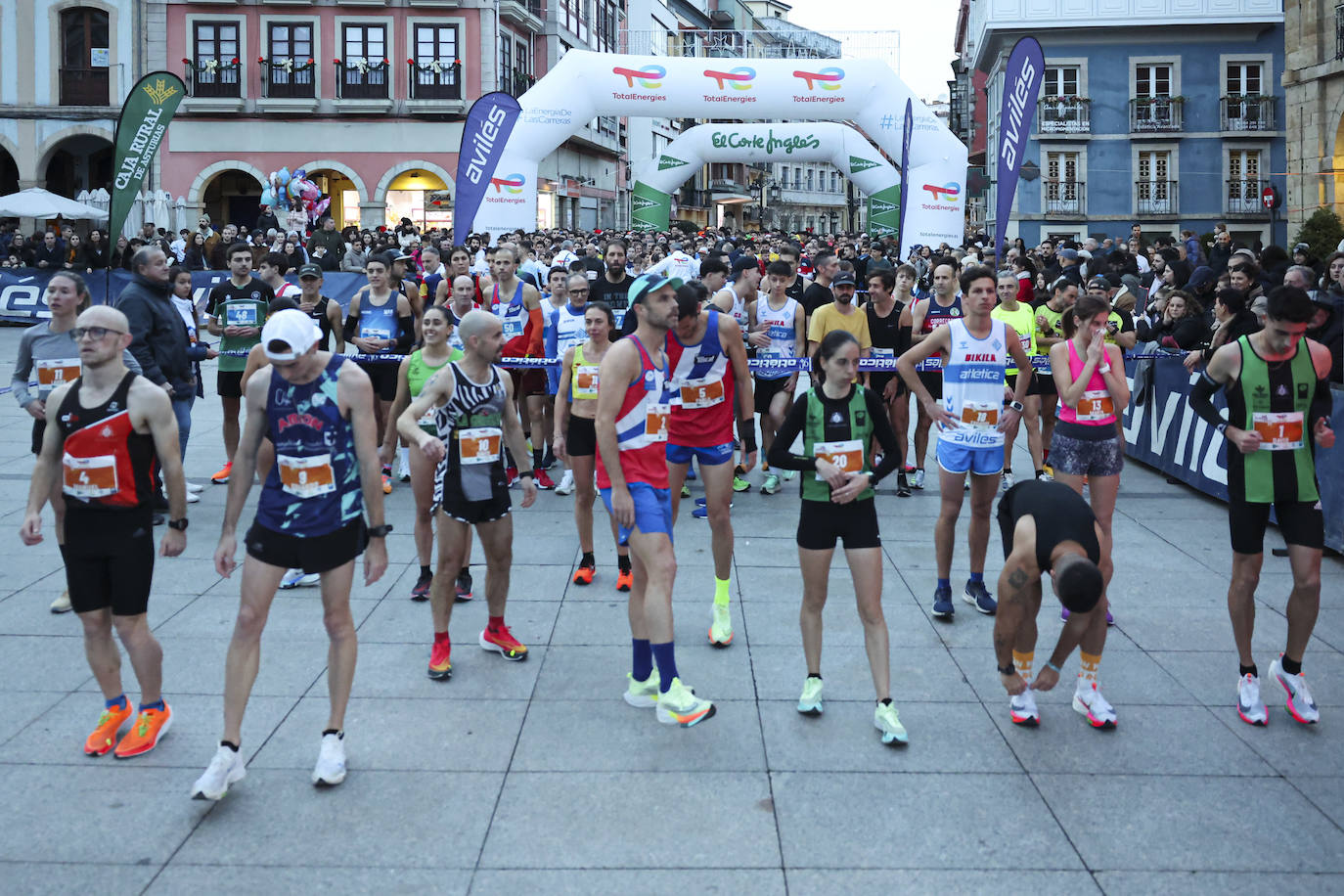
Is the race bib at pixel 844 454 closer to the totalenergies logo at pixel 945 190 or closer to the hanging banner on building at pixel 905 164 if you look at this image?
the hanging banner on building at pixel 905 164

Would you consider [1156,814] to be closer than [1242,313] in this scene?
Yes

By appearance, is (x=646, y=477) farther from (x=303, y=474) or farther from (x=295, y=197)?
(x=295, y=197)

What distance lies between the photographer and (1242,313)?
29.9ft

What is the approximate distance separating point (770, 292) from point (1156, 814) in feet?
21.4

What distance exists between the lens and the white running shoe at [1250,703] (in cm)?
534

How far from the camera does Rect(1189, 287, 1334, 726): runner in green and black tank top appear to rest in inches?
213

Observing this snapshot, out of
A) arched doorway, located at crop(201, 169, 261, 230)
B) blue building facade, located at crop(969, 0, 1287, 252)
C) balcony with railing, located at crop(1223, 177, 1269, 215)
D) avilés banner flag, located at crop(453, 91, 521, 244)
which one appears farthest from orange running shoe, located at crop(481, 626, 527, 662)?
balcony with railing, located at crop(1223, 177, 1269, 215)

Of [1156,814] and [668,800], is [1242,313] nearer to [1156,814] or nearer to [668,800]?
[1156,814]

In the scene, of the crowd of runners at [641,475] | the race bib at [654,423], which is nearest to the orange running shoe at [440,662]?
A: the crowd of runners at [641,475]

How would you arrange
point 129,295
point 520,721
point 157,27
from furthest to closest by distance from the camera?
point 157,27 → point 129,295 → point 520,721

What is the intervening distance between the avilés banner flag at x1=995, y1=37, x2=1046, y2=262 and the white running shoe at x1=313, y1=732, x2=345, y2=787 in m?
12.0

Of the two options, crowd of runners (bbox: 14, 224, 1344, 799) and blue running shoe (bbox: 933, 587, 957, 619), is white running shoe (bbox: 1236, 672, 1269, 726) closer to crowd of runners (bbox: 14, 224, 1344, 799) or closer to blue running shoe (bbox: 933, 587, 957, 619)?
crowd of runners (bbox: 14, 224, 1344, 799)

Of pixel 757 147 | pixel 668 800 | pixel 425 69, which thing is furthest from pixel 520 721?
pixel 425 69

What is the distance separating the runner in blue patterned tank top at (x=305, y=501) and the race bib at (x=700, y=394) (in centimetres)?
227
